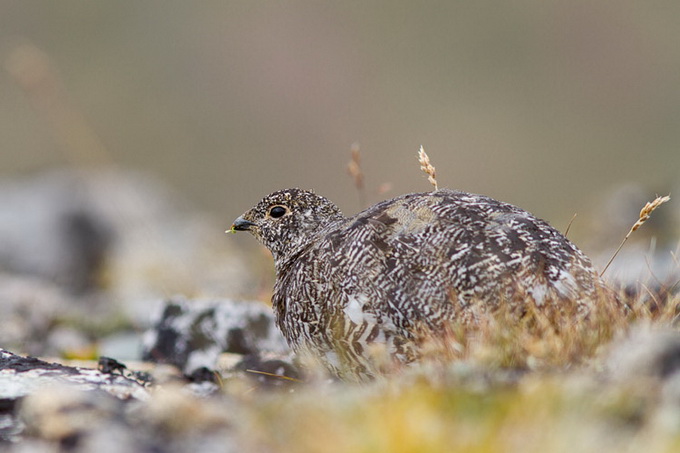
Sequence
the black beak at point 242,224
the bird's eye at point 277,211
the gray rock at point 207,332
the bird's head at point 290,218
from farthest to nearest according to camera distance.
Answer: the gray rock at point 207,332
the black beak at point 242,224
the bird's eye at point 277,211
the bird's head at point 290,218

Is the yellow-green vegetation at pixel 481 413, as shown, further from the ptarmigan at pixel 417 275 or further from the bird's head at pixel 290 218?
the bird's head at pixel 290 218

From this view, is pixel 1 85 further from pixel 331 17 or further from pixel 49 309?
pixel 49 309

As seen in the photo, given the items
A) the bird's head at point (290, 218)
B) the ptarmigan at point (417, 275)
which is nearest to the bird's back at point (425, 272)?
the ptarmigan at point (417, 275)

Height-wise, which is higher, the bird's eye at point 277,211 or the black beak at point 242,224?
the black beak at point 242,224

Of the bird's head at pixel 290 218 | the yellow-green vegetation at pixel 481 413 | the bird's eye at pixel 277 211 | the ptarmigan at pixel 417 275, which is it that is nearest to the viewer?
the yellow-green vegetation at pixel 481 413

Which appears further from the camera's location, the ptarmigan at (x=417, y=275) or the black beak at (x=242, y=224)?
the black beak at (x=242, y=224)

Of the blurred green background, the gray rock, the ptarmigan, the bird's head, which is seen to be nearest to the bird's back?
the ptarmigan

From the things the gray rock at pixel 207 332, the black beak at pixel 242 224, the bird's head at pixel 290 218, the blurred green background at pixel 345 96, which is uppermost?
the blurred green background at pixel 345 96

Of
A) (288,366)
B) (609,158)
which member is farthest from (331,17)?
(288,366)

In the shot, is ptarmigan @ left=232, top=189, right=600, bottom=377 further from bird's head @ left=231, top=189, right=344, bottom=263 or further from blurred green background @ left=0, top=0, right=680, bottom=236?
blurred green background @ left=0, top=0, right=680, bottom=236
